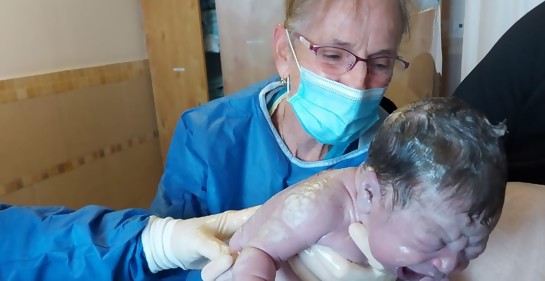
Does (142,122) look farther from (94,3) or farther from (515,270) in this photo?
(515,270)

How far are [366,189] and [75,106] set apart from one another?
144 centimetres

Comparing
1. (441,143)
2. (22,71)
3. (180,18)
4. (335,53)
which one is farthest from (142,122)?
Answer: (441,143)

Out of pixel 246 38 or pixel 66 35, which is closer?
pixel 66 35

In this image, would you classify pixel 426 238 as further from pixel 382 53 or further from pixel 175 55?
pixel 175 55

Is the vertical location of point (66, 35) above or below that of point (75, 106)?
above

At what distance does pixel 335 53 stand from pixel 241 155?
11.4 inches

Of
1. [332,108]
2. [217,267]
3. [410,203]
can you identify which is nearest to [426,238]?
[410,203]

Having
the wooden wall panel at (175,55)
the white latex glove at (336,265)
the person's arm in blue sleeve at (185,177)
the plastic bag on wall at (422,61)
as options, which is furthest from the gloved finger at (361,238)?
the wooden wall panel at (175,55)

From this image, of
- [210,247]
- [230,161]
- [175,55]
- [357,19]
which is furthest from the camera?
[175,55]

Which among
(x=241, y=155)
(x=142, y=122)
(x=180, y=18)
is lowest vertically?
(x=142, y=122)

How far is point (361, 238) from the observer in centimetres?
74

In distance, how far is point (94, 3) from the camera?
1963 millimetres

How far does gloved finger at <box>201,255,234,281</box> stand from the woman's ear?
447mm

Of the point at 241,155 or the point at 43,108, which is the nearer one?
the point at 241,155
